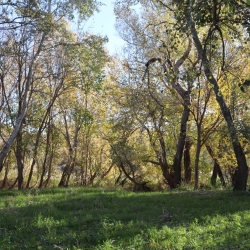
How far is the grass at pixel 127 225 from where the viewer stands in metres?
5.96

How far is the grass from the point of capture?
5.96m

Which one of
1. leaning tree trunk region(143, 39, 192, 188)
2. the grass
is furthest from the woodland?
the grass

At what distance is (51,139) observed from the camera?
839 inches

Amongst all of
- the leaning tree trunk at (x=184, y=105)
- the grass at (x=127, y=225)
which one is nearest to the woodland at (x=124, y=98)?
the leaning tree trunk at (x=184, y=105)

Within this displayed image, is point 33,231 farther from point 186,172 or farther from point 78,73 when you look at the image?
point 186,172

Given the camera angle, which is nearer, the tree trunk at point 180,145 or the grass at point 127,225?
the grass at point 127,225

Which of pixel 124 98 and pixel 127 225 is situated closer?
pixel 127 225

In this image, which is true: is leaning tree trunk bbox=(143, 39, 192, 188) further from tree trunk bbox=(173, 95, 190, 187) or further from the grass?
the grass

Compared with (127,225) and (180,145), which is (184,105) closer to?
(180,145)

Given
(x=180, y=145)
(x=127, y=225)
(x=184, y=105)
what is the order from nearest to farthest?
(x=127, y=225) → (x=184, y=105) → (x=180, y=145)

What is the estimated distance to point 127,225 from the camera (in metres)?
7.34

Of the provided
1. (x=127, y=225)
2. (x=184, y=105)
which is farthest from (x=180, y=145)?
(x=127, y=225)

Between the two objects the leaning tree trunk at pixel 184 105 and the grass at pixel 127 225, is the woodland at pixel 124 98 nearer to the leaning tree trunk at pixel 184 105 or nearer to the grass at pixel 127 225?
the leaning tree trunk at pixel 184 105

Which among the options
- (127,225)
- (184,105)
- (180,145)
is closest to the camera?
(127,225)
